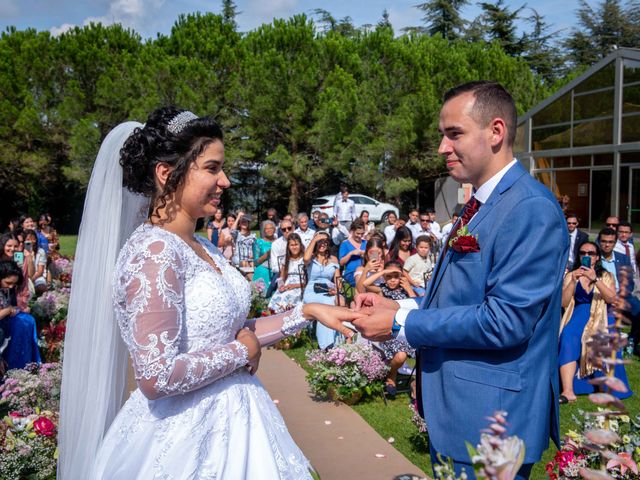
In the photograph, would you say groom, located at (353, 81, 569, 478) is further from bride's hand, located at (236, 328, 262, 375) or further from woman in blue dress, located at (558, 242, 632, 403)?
woman in blue dress, located at (558, 242, 632, 403)

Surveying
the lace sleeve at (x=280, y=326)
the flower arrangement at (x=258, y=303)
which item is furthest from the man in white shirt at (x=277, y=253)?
the lace sleeve at (x=280, y=326)

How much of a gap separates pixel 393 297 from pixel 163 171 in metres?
5.12

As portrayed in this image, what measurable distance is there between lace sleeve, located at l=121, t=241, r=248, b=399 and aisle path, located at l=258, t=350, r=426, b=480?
9.30 feet

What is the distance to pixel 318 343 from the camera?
8.61 metres

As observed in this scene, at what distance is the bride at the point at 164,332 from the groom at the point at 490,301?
1.82ft

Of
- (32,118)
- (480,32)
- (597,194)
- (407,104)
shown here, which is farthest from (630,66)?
(480,32)

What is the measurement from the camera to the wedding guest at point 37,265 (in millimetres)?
9219

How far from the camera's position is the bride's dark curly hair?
7.30ft

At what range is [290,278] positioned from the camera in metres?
9.36

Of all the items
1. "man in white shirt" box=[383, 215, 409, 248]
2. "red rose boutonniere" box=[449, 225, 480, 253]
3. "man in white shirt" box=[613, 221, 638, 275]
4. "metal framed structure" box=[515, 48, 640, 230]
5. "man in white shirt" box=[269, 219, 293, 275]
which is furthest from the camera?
"metal framed structure" box=[515, 48, 640, 230]

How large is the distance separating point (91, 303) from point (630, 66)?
766 inches

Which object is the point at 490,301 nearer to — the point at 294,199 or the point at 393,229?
the point at 393,229

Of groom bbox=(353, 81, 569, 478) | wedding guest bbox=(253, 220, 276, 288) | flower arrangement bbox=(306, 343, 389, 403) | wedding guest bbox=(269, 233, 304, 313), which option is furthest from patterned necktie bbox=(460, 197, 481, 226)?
wedding guest bbox=(253, 220, 276, 288)

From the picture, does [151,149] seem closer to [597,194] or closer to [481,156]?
[481,156]
